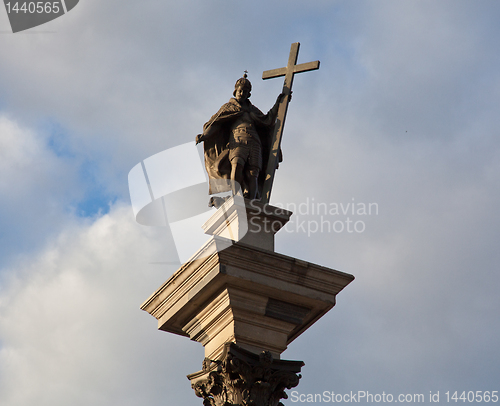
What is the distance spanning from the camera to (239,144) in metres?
11.8

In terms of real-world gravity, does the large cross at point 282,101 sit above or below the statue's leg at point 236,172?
above

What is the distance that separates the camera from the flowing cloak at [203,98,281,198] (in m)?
11.9

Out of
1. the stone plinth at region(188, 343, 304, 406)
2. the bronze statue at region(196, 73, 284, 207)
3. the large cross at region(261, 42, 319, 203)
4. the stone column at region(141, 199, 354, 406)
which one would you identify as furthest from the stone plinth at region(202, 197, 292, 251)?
the stone plinth at region(188, 343, 304, 406)

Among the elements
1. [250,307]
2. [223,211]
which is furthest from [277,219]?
[250,307]

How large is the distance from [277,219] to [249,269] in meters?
1.42

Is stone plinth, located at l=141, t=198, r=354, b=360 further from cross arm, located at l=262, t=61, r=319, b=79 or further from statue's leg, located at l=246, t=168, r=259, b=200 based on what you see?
cross arm, located at l=262, t=61, r=319, b=79

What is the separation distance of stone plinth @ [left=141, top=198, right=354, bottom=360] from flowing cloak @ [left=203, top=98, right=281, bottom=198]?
1.51 meters

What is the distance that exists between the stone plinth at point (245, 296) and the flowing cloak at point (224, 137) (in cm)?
151

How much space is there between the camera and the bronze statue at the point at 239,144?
11719 millimetres

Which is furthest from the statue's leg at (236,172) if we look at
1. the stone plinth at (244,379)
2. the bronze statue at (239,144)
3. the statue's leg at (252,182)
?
the stone plinth at (244,379)

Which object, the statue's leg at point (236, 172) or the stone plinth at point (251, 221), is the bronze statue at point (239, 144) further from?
the stone plinth at point (251, 221)

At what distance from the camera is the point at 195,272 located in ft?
33.5

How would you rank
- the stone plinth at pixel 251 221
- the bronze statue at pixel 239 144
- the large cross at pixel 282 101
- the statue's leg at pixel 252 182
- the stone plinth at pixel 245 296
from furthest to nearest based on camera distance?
the large cross at pixel 282 101 → the bronze statue at pixel 239 144 → the statue's leg at pixel 252 182 → the stone plinth at pixel 251 221 → the stone plinth at pixel 245 296

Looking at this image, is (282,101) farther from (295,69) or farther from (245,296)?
(245,296)
